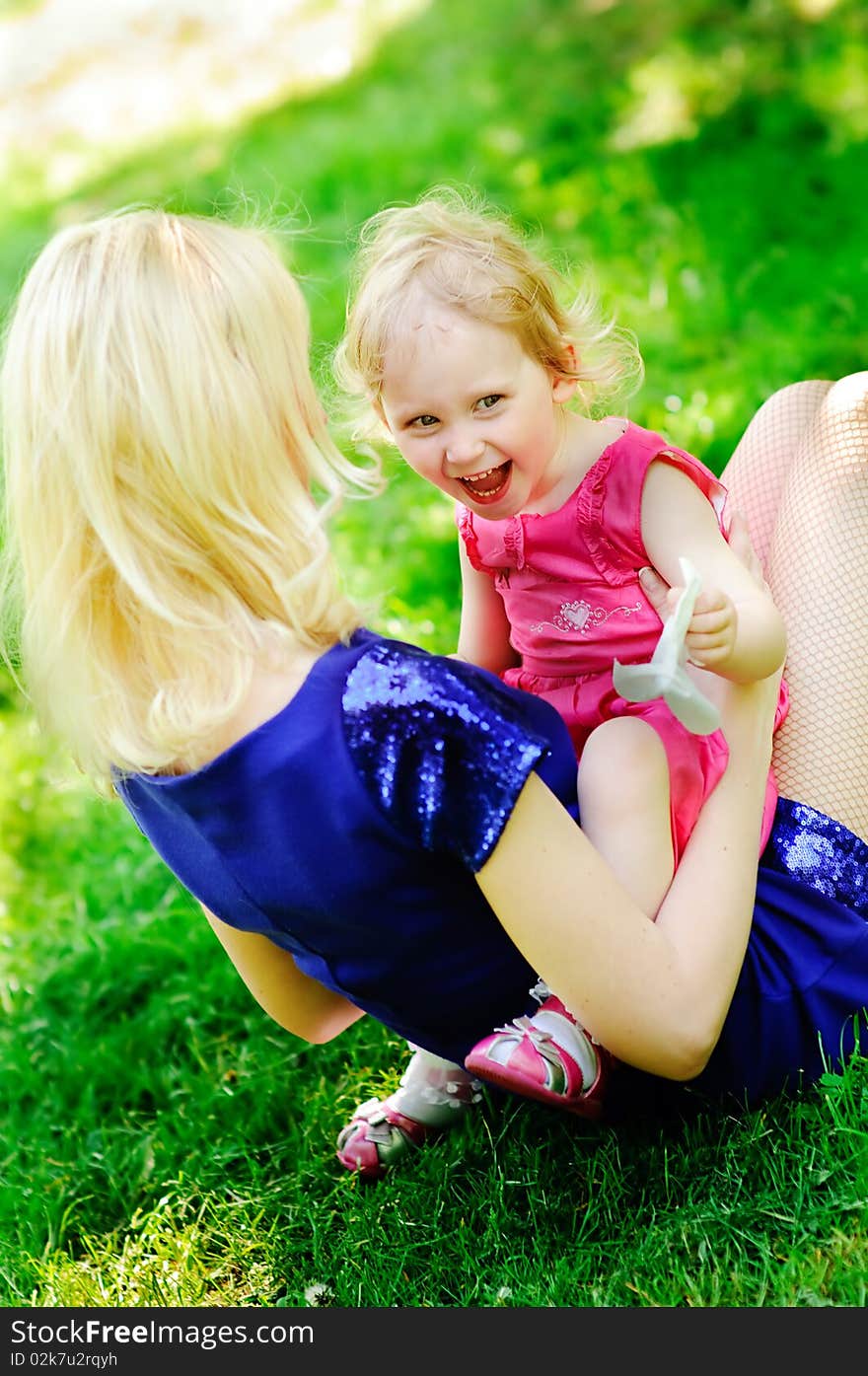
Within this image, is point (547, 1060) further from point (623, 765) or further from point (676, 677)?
point (676, 677)

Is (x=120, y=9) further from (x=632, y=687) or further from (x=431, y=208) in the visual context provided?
(x=632, y=687)

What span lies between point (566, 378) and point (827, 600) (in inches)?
19.6

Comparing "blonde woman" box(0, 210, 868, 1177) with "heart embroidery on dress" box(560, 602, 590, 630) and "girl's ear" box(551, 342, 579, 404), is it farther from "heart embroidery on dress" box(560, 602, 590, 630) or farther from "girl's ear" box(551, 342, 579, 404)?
"girl's ear" box(551, 342, 579, 404)

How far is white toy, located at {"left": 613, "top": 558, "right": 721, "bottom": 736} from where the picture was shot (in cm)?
174

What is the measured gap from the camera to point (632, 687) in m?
1.76

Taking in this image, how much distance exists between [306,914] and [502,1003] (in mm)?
360

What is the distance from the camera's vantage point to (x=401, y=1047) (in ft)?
8.64

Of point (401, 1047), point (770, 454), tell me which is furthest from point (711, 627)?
point (401, 1047)

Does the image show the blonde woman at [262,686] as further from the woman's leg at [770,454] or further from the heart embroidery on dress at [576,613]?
the woman's leg at [770,454]

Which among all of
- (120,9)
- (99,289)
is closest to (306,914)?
(99,289)

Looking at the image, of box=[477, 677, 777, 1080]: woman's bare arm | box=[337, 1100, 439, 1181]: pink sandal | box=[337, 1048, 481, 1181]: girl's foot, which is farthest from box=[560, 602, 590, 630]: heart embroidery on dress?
box=[337, 1100, 439, 1181]: pink sandal

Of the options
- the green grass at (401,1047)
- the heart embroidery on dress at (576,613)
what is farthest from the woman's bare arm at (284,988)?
the heart embroidery on dress at (576,613)

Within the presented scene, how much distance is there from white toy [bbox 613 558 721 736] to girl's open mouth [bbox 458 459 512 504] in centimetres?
44

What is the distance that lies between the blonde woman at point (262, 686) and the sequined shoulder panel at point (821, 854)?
0.20 m
